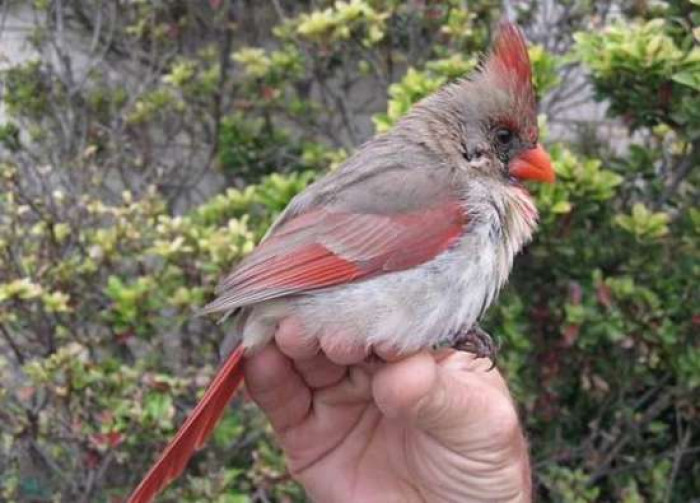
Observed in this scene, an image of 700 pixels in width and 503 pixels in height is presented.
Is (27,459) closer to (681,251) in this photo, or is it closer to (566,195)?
(566,195)

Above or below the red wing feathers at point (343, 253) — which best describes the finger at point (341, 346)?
below

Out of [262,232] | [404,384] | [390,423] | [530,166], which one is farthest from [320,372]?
[262,232]

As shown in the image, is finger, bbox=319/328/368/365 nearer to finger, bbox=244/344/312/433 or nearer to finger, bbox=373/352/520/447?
finger, bbox=373/352/520/447

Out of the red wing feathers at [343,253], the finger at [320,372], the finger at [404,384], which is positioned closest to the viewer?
the finger at [404,384]

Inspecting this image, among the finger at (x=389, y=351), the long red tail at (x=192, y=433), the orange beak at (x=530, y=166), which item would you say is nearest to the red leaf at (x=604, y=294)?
the orange beak at (x=530, y=166)

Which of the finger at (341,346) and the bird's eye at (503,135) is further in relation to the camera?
the bird's eye at (503,135)

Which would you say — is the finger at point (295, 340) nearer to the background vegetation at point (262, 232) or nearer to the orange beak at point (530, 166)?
the orange beak at point (530, 166)

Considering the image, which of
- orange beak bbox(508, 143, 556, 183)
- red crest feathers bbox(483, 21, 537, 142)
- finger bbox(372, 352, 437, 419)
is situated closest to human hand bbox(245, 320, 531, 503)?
finger bbox(372, 352, 437, 419)
